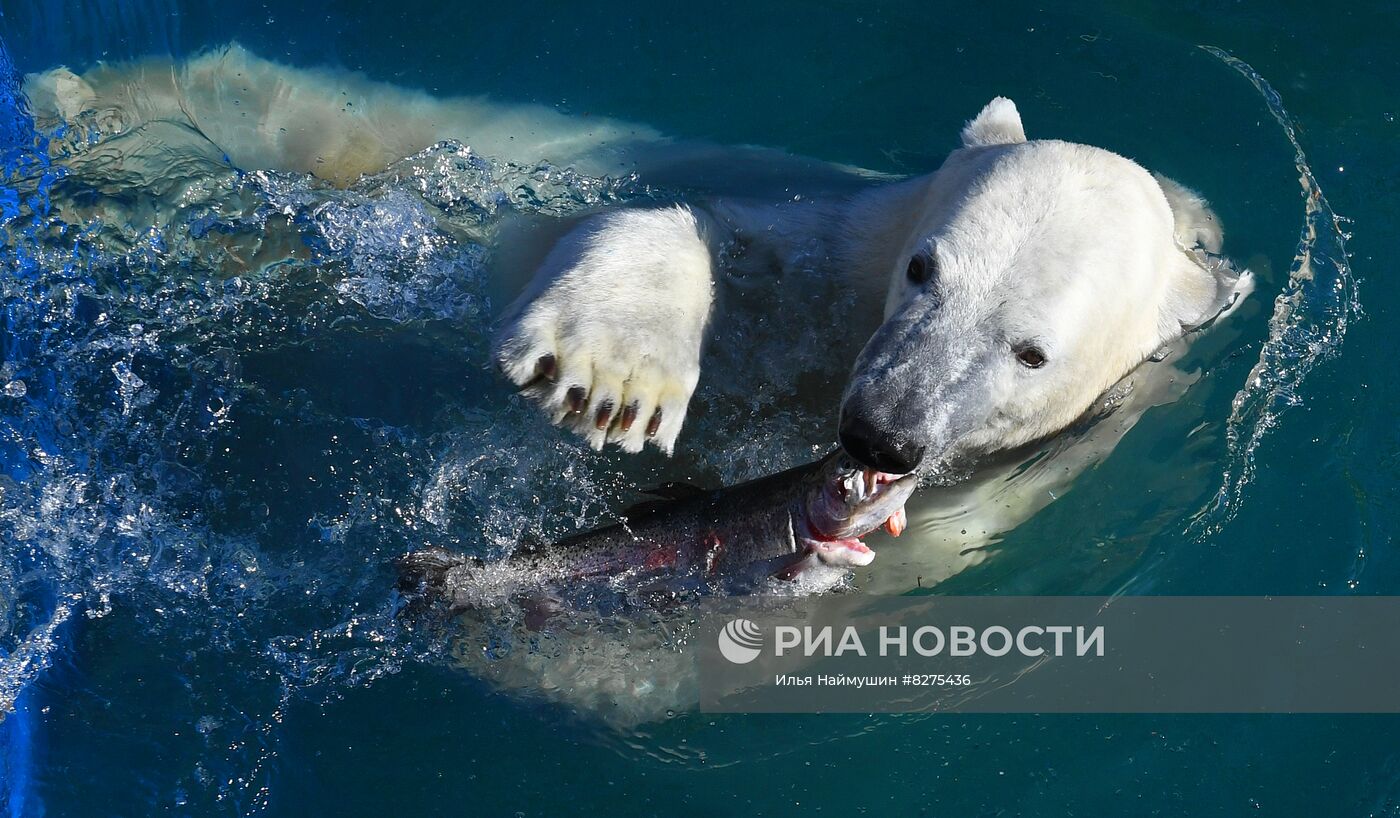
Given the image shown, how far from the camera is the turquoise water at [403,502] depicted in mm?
3219

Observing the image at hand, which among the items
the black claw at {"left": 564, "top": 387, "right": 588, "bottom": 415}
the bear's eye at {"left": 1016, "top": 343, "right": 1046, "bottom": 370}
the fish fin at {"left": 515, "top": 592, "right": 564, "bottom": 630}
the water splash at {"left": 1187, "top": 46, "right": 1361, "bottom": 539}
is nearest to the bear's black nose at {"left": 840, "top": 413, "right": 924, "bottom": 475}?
the bear's eye at {"left": 1016, "top": 343, "right": 1046, "bottom": 370}

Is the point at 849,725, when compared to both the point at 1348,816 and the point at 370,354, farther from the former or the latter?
the point at 370,354

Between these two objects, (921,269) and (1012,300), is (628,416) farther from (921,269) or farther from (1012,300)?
(1012,300)

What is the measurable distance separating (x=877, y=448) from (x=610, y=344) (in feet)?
2.35

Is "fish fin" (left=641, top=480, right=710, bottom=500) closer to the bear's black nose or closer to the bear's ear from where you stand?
the bear's black nose

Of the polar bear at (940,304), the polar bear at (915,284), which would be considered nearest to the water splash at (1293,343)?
the polar bear at (915,284)

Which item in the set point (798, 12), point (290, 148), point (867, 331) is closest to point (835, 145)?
point (798, 12)

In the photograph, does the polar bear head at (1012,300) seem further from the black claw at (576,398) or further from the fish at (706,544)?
the black claw at (576,398)

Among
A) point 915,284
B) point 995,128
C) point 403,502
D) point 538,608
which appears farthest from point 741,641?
point 995,128

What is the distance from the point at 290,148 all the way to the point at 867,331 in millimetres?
2115

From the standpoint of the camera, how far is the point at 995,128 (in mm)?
3484

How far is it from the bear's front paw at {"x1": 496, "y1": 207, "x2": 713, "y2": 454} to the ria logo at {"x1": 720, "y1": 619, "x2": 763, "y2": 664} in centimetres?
68

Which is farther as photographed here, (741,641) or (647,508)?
(741,641)

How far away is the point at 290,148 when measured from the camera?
160 inches
